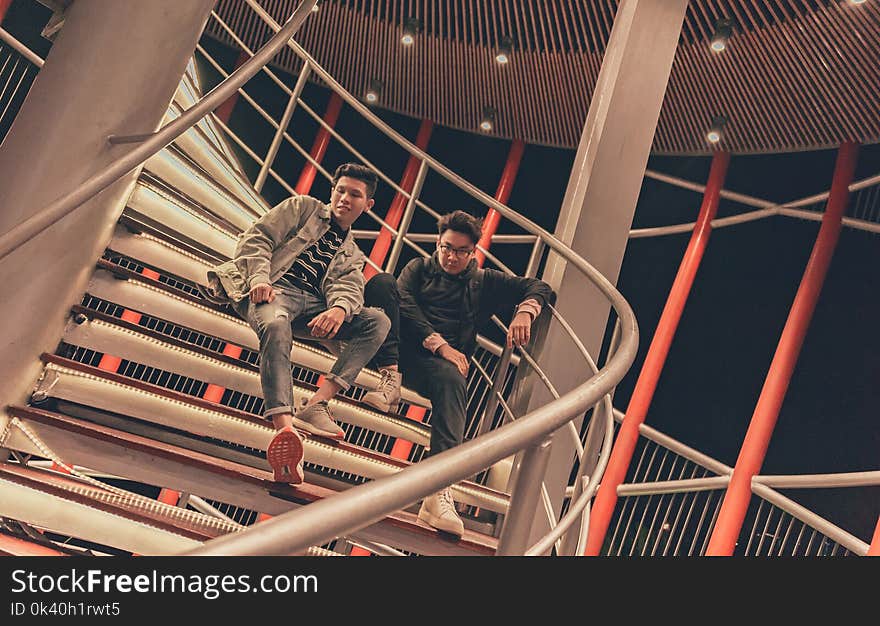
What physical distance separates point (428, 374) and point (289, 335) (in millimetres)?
574

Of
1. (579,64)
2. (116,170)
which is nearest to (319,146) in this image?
(579,64)

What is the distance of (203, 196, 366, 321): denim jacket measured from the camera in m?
2.60

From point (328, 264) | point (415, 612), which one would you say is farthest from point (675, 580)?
point (328, 264)

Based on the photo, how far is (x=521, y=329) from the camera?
2701 millimetres

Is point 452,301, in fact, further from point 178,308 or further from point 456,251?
point 178,308

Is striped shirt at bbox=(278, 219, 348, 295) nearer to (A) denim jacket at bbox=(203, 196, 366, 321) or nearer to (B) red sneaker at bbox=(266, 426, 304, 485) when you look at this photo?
(A) denim jacket at bbox=(203, 196, 366, 321)

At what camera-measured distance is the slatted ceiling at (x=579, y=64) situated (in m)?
5.65

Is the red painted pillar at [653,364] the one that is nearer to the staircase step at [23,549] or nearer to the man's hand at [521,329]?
the man's hand at [521,329]

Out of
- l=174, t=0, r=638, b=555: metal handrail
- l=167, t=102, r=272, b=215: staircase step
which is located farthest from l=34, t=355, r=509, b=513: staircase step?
l=167, t=102, r=272, b=215: staircase step

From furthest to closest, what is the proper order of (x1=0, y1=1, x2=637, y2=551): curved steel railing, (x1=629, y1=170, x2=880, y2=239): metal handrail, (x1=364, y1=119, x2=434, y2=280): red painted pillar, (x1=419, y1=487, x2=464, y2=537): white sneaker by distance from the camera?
(x1=364, y1=119, x2=434, y2=280): red painted pillar
(x1=629, y1=170, x2=880, y2=239): metal handrail
(x1=419, y1=487, x2=464, y2=537): white sneaker
(x1=0, y1=1, x2=637, y2=551): curved steel railing

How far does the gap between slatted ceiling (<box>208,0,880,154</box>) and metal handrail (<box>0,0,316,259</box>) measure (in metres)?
4.32

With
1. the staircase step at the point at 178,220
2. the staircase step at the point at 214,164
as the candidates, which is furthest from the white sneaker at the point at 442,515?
the staircase step at the point at 214,164

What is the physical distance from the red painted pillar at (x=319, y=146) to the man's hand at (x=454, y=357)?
563cm

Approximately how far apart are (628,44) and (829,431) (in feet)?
12.8
